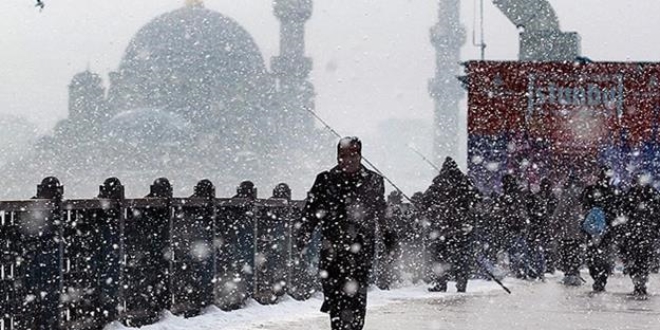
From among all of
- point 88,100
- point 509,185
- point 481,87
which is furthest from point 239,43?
point 509,185

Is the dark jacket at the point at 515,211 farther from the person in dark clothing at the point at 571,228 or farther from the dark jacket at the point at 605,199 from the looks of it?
the dark jacket at the point at 605,199

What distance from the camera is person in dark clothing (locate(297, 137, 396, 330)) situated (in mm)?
7988

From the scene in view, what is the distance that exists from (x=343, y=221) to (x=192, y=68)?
14368cm

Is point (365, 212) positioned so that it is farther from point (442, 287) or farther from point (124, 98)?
point (124, 98)

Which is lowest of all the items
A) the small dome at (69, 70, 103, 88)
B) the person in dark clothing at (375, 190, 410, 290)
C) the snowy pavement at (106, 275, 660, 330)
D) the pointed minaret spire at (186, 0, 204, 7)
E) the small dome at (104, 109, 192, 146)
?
the snowy pavement at (106, 275, 660, 330)

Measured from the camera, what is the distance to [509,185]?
65.2 ft

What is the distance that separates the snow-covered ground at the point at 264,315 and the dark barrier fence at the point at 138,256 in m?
0.12

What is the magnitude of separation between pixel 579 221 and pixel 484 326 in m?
7.05

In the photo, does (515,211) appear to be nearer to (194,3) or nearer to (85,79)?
(194,3)

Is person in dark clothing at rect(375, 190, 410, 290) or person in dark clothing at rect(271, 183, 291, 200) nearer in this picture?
person in dark clothing at rect(271, 183, 291, 200)

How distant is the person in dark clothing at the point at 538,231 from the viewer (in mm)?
19719

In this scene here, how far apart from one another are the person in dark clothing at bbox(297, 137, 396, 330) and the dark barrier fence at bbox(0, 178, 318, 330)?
203 cm

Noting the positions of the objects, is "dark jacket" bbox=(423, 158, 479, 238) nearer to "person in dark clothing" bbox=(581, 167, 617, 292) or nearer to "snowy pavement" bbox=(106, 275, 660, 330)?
"snowy pavement" bbox=(106, 275, 660, 330)

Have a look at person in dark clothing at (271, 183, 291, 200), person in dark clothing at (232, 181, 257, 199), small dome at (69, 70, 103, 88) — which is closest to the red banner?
person in dark clothing at (271, 183, 291, 200)
